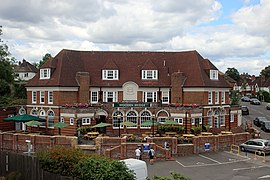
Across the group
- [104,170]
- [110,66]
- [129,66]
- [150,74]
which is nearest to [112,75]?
[110,66]

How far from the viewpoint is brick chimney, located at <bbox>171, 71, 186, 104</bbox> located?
4188 centimetres

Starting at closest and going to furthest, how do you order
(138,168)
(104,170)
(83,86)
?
(104,170) → (138,168) → (83,86)

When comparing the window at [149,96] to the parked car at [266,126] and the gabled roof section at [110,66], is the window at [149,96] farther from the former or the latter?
the parked car at [266,126]

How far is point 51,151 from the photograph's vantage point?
62.7 feet

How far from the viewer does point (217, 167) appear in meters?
26.3

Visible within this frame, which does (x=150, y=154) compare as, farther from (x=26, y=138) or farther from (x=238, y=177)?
(x=26, y=138)

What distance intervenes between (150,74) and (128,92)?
3.65 meters

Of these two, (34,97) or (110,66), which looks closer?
(34,97)

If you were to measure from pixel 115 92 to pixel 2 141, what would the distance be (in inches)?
570

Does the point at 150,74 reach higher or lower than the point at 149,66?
lower

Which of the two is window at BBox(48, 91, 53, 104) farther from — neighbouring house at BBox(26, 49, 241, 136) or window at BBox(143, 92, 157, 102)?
window at BBox(143, 92, 157, 102)

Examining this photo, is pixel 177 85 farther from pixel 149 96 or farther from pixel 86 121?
pixel 86 121

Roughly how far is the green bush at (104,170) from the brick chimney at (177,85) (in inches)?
1033

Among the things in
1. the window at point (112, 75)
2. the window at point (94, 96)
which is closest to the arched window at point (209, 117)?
the window at point (112, 75)
